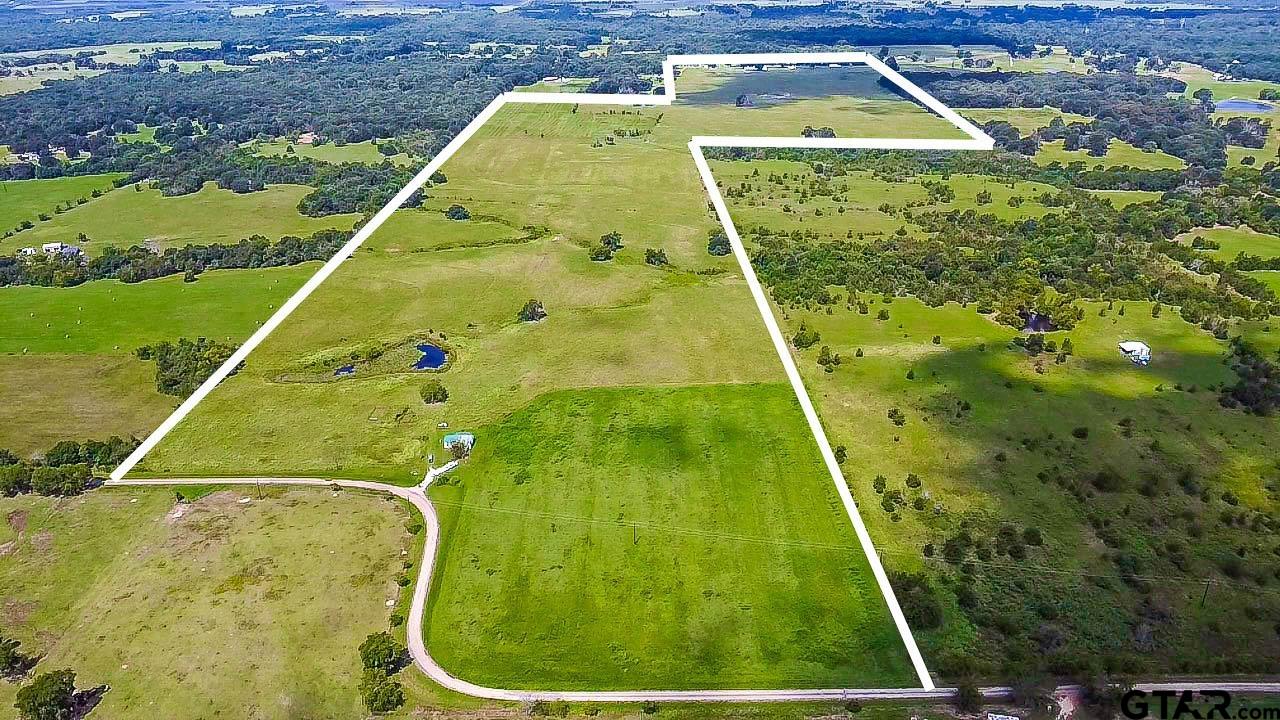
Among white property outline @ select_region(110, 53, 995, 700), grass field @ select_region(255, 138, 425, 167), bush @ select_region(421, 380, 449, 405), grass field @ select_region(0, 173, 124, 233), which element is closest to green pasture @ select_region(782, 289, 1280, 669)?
bush @ select_region(421, 380, 449, 405)

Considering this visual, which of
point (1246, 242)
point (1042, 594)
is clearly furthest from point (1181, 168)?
point (1042, 594)

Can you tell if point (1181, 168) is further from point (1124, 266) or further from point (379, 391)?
point (379, 391)

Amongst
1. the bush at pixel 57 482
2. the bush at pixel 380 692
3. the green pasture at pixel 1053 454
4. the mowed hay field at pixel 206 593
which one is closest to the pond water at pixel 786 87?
the green pasture at pixel 1053 454

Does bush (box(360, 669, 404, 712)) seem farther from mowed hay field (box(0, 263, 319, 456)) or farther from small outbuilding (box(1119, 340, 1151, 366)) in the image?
small outbuilding (box(1119, 340, 1151, 366))

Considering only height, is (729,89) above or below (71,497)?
above

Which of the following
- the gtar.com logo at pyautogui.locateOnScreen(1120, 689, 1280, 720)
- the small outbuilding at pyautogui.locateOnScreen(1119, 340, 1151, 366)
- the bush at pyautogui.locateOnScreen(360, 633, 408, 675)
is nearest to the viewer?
the gtar.com logo at pyautogui.locateOnScreen(1120, 689, 1280, 720)
